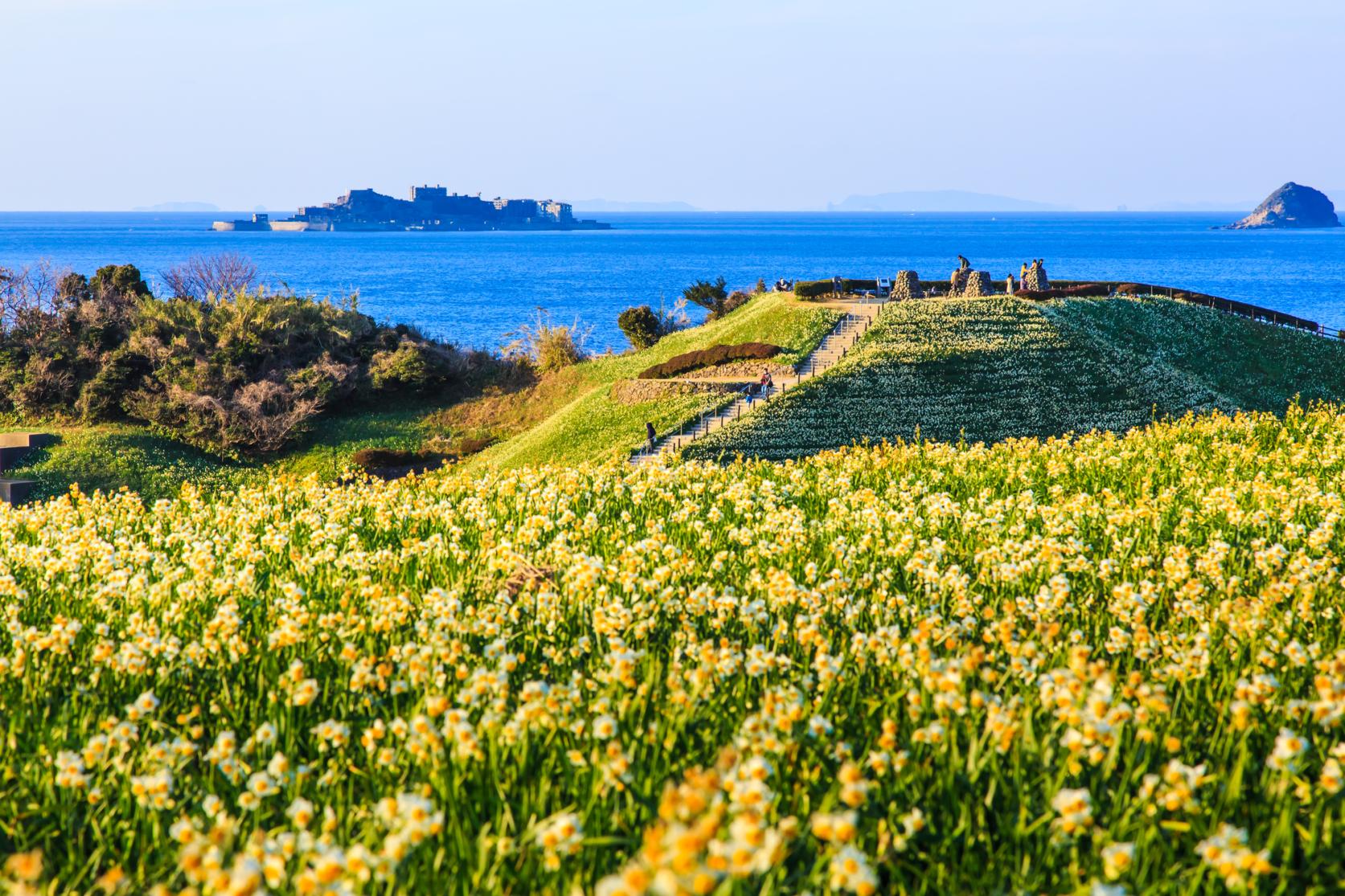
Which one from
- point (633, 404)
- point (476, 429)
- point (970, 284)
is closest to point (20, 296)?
point (476, 429)

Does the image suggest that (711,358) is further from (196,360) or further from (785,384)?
(196,360)

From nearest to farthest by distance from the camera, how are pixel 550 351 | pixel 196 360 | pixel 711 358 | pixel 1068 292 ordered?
pixel 711 358 < pixel 196 360 < pixel 1068 292 < pixel 550 351

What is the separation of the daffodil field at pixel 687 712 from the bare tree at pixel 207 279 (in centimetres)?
4532

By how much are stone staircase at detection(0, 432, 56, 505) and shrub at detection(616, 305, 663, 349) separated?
2665cm

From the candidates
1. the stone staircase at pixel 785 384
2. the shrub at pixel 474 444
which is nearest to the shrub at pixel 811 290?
the stone staircase at pixel 785 384

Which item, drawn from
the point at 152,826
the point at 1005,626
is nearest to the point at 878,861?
the point at 1005,626

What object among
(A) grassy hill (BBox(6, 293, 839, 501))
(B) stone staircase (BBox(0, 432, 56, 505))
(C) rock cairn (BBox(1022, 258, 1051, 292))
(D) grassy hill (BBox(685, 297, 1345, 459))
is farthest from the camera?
(C) rock cairn (BBox(1022, 258, 1051, 292))

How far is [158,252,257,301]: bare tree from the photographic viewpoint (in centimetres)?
5253

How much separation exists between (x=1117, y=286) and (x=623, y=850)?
5576 centimetres

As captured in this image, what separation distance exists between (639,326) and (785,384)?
18702 millimetres

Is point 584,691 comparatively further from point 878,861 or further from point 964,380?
point 964,380

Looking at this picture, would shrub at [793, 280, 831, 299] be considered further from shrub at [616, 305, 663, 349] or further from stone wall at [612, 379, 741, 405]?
stone wall at [612, 379, 741, 405]

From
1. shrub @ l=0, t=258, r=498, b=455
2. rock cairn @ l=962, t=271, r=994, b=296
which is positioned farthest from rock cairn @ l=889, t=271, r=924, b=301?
shrub @ l=0, t=258, r=498, b=455

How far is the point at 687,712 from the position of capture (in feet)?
19.5
